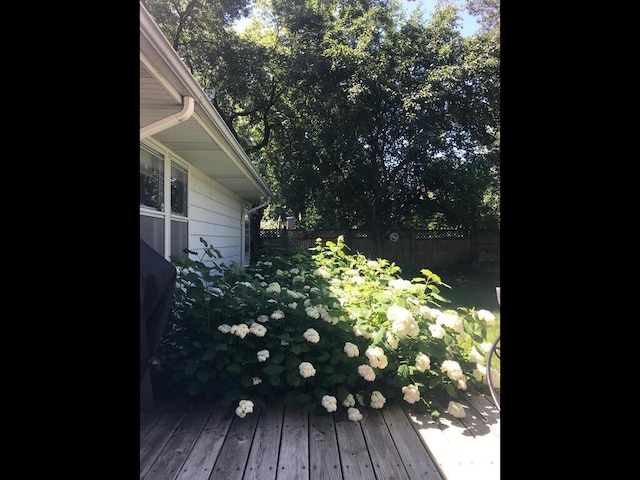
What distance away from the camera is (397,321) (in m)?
2.37

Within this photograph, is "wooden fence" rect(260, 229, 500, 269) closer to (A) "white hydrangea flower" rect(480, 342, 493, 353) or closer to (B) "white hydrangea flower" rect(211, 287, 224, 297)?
(B) "white hydrangea flower" rect(211, 287, 224, 297)

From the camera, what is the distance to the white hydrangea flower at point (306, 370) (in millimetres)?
2311

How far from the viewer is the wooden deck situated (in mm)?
1794

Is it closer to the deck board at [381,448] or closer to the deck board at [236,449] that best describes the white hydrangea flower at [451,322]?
the deck board at [381,448]

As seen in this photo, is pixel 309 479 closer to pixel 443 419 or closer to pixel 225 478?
pixel 225 478

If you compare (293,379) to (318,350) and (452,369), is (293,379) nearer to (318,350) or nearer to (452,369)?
(318,350)

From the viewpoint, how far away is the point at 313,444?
2035mm

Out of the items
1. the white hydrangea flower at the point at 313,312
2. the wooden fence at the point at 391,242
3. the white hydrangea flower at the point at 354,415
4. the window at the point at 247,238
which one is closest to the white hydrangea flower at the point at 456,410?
the white hydrangea flower at the point at 354,415

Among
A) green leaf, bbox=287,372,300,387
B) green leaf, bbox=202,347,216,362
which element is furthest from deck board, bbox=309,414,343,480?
green leaf, bbox=202,347,216,362

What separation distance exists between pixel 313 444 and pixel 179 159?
2826 mm

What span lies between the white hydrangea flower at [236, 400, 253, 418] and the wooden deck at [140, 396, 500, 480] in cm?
7

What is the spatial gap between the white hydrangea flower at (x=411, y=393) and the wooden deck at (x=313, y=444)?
0.11m
